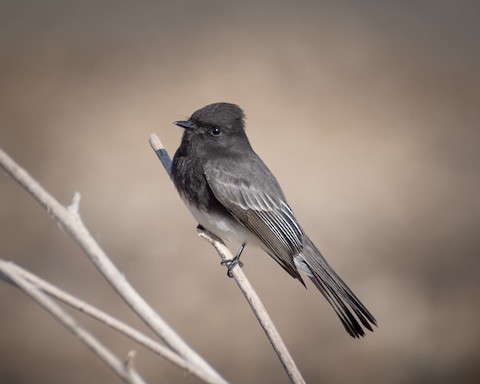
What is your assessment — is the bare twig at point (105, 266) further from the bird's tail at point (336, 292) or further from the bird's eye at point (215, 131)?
the bird's eye at point (215, 131)

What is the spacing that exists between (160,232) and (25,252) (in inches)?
55.3

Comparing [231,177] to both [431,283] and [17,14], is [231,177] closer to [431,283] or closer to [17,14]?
[431,283]

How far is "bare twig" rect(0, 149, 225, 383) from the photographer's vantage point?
6.91ft

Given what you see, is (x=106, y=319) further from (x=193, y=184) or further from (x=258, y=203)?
(x=258, y=203)

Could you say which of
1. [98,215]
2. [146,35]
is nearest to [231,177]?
[98,215]

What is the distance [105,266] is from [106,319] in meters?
0.16

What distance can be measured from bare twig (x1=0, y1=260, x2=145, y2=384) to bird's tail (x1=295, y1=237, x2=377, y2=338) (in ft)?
5.67

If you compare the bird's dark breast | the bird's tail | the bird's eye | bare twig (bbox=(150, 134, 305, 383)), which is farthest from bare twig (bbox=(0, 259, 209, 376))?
the bird's eye

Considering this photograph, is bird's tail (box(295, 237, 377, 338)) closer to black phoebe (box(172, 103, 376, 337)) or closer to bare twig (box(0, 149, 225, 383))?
black phoebe (box(172, 103, 376, 337))

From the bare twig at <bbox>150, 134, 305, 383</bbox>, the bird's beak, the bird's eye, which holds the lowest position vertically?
the bare twig at <bbox>150, 134, 305, 383</bbox>

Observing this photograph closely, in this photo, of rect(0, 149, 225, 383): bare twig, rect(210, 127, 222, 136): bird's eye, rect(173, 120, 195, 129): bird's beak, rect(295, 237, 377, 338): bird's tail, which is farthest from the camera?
rect(210, 127, 222, 136): bird's eye

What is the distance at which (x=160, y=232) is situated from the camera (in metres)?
7.83

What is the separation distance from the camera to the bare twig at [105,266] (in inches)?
83.0

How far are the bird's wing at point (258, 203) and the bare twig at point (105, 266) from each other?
1.88 meters
